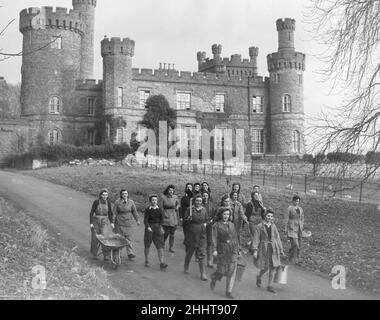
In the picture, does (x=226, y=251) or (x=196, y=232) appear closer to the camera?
(x=226, y=251)

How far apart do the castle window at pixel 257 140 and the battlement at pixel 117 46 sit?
13380mm

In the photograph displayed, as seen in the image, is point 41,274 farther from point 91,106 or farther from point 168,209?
point 91,106

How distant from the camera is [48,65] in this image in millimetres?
47750

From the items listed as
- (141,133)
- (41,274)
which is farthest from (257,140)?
(41,274)

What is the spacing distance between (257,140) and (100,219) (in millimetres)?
39575

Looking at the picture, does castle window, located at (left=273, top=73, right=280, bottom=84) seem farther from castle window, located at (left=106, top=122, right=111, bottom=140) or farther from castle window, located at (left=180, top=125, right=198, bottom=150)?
castle window, located at (left=106, top=122, right=111, bottom=140)

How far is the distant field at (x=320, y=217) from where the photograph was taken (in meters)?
14.6

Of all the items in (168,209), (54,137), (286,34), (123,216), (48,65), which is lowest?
(123,216)

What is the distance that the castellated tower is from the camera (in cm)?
5056

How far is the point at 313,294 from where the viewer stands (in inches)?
459

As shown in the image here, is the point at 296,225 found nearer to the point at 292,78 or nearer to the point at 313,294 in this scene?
the point at 313,294

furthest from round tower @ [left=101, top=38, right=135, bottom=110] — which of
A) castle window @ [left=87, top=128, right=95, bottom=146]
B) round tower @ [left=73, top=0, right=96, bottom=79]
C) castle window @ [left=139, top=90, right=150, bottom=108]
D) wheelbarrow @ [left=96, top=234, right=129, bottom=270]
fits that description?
wheelbarrow @ [left=96, top=234, right=129, bottom=270]

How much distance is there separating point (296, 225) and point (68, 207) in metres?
9.65
